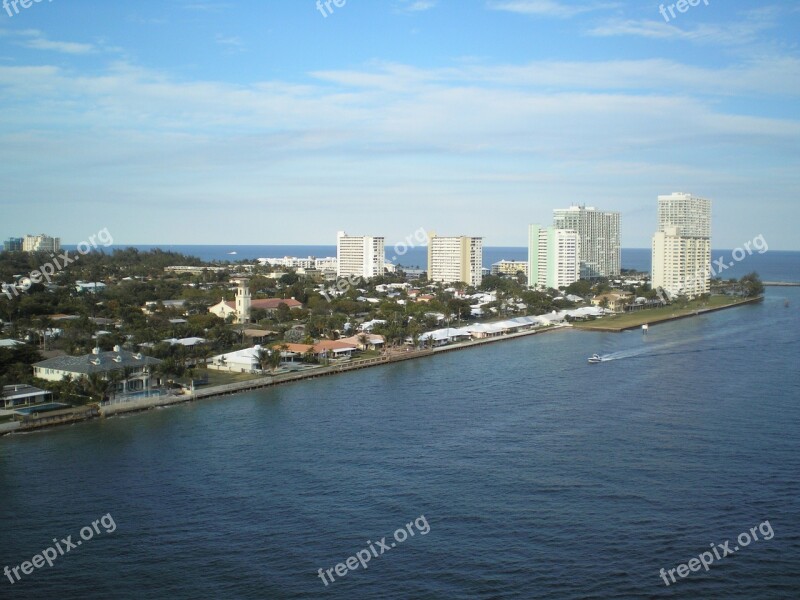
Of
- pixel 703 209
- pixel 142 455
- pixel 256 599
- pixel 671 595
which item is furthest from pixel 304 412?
pixel 703 209

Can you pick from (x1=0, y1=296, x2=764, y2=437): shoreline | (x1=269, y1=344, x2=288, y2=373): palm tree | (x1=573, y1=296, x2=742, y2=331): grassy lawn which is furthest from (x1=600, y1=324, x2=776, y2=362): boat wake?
(x1=269, y1=344, x2=288, y2=373): palm tree

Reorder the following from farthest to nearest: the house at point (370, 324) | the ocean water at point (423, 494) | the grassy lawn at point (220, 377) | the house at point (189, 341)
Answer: the house at point (370, 324), the house at point (189, 341), the grassy lawn at point (220, 377), the ocean water at point (423, 494)

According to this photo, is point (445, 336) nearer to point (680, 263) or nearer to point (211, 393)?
point (211, 393)

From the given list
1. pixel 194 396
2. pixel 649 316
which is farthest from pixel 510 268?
pixel 194 396

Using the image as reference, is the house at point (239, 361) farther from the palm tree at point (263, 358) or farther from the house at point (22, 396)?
the house at point (22, 396)

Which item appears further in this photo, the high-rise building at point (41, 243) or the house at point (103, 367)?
the high-rise building at point (41, 243)

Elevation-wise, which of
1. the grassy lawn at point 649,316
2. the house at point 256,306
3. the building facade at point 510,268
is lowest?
the grassy lawn at point 649,316

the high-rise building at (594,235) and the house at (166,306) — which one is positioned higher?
the high-rise building at (594,235)

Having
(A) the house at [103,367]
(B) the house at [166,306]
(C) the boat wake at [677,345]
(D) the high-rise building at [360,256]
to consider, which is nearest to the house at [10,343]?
(A) the house at [103,367]
